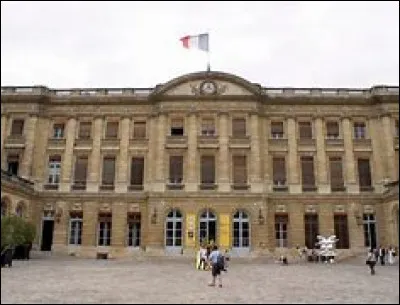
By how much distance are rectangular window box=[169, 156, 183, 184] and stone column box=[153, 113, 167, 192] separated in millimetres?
518

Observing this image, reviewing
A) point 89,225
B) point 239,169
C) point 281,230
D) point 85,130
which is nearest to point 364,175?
point 281,230

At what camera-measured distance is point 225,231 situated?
29.7m

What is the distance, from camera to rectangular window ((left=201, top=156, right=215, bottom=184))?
3083 centimetres

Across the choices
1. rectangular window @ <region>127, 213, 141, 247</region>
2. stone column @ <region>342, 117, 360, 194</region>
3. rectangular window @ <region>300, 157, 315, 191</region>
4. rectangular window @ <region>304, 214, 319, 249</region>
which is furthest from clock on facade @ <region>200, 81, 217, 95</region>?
rectangular window @ <region>304, 214, 319, 249</region>

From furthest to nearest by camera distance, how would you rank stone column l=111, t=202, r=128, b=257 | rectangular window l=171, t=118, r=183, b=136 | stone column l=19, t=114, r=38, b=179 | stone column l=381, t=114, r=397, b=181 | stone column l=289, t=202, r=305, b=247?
rectangular window l=171, t=118, r=183, b=136, stone column l=19, t=114, r=38, b=179, stone column l=381, t=114, r=397, b=181, stone column l=111, t=202, r=128, b=257, stone column l=289, t=202, r=305, b=247

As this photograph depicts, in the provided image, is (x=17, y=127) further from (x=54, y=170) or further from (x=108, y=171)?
(x=108, y=171)

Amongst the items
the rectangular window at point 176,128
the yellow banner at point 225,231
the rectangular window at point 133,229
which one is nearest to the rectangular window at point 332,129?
the yellow banner at point 225,231

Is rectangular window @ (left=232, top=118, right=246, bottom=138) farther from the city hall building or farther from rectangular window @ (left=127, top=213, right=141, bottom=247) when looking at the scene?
rectangular window @ (left=127, top=213, right=141, bottom=247)

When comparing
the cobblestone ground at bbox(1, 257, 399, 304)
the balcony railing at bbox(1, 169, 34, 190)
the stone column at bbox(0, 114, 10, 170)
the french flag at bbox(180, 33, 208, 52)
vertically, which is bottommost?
the cobblestone ground at bbox(1, 257, 399, 304)

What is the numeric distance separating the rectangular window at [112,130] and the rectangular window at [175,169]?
455 centimetres

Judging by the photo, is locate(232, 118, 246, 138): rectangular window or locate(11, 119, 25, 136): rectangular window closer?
locate(232, 118, 246, 138): rectangular window

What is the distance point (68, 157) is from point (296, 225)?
16.2 meters

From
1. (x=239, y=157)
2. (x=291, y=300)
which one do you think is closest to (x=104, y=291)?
(x=291, y=300)

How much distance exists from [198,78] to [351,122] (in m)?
11.1
